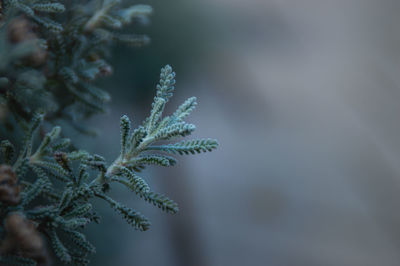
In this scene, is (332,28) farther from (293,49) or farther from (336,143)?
(336,143)

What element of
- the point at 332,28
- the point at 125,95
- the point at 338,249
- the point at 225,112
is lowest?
the point at 125,95

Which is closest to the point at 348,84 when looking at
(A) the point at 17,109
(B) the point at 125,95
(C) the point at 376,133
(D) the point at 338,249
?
(C) the point at 376,133

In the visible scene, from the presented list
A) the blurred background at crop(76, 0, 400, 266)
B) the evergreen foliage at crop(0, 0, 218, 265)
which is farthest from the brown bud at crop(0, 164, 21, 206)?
the blurred background at crop(76, 0, 400, 266)

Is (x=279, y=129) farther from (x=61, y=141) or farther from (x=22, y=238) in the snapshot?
(x=22, y=238)

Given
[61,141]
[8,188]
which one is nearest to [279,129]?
[61,141]

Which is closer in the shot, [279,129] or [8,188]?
[8,188]

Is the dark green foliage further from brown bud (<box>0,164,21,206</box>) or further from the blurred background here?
the blurred background
